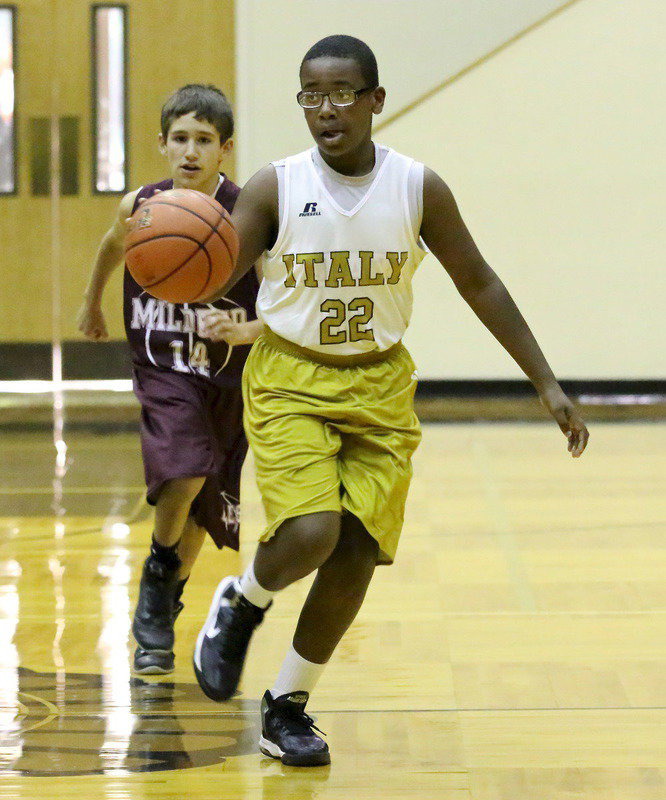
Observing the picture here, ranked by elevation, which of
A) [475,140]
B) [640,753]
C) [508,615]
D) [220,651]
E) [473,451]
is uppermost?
[475,140]

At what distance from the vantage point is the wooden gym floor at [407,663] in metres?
2.67

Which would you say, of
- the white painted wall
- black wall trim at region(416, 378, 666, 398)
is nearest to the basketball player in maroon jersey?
the white painted wall

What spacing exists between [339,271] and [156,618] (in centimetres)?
125

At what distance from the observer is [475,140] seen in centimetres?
874

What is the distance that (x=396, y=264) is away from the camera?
2754 millimetres

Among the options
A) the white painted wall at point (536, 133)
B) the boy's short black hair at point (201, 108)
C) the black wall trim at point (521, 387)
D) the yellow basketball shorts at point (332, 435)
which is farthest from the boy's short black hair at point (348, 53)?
the black wall trim at point (521, 387)

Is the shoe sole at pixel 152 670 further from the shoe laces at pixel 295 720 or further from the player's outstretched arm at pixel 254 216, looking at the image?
the player's outstretched arm at pixel 254 216

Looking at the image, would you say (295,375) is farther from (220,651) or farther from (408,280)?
(220,651)

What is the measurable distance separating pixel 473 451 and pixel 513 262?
210 cm

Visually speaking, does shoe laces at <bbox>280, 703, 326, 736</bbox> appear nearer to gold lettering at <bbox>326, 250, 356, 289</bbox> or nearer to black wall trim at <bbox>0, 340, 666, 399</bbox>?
gold lettering at <bbox>326, 250, 356, 289</bbox>

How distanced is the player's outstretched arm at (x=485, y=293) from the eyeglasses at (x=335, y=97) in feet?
0.75

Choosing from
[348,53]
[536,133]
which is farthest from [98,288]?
[536,133]

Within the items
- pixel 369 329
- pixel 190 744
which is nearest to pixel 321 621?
pixel 190 744

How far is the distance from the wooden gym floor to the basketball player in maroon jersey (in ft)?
0.76
